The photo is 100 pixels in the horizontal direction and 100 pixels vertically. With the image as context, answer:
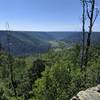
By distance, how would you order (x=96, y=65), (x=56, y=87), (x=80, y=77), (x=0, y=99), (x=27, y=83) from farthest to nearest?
1. (x=27, y=83)
2. (x=0, y=99)
3. (x=96, y=65)
4. (x=56, y=87)
5. (x=80, y=77)

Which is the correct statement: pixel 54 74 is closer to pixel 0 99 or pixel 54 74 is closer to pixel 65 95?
pixel 65 95

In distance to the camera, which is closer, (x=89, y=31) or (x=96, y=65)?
(x=89, y=31)

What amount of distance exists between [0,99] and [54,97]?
16916 millimetres

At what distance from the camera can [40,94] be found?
38906 millimetres

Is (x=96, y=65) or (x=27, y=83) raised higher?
(x=96, y=65)

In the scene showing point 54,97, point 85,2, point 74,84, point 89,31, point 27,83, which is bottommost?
point 27,83

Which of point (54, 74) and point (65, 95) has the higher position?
point (54, 74)

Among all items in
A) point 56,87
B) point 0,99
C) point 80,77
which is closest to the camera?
point 80,77

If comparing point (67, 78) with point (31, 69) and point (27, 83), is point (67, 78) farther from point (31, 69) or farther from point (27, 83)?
point (31, 69)

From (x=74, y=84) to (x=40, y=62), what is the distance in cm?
4315

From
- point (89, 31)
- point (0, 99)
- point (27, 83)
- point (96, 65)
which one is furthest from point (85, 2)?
point (27, 83)

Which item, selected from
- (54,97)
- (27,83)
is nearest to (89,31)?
(54,97)

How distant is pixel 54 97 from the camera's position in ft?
124

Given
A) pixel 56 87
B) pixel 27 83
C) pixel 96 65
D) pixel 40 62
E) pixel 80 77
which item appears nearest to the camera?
pixel 80 77
